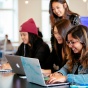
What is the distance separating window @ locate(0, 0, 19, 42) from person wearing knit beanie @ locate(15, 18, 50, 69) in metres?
5.77

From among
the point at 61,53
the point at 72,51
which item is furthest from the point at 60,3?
the point at 72,51

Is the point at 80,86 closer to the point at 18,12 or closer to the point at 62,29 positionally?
the point at 62,29

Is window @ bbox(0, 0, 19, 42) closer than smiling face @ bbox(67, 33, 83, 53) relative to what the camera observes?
No

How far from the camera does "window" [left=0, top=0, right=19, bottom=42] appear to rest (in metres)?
8.39

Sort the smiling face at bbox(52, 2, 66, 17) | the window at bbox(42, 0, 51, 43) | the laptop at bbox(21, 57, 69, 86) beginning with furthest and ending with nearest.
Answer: the window at bbox(42, 0, 51, 43), the smiling face at bbox(52, 2, 66, 17), the laptop at bbox(21, 57, 69, 86)

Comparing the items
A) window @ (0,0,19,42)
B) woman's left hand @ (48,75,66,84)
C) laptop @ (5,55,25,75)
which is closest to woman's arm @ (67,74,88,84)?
woman's left hand @ (48,75,66,84)

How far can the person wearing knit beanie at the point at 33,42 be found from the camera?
2506mm

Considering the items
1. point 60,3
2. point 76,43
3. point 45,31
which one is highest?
point 60,3

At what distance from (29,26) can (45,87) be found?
1.12 metres

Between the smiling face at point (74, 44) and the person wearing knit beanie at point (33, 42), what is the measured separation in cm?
94

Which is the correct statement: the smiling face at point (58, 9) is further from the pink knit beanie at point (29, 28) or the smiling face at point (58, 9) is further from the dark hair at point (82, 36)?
the dark hair at point (82, 36)

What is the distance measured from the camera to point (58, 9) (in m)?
2.46

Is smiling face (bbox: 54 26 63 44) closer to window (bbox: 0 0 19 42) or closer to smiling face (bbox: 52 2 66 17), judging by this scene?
smiling face (bbox: 52 2 66 17)

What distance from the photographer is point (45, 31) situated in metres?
8.34
